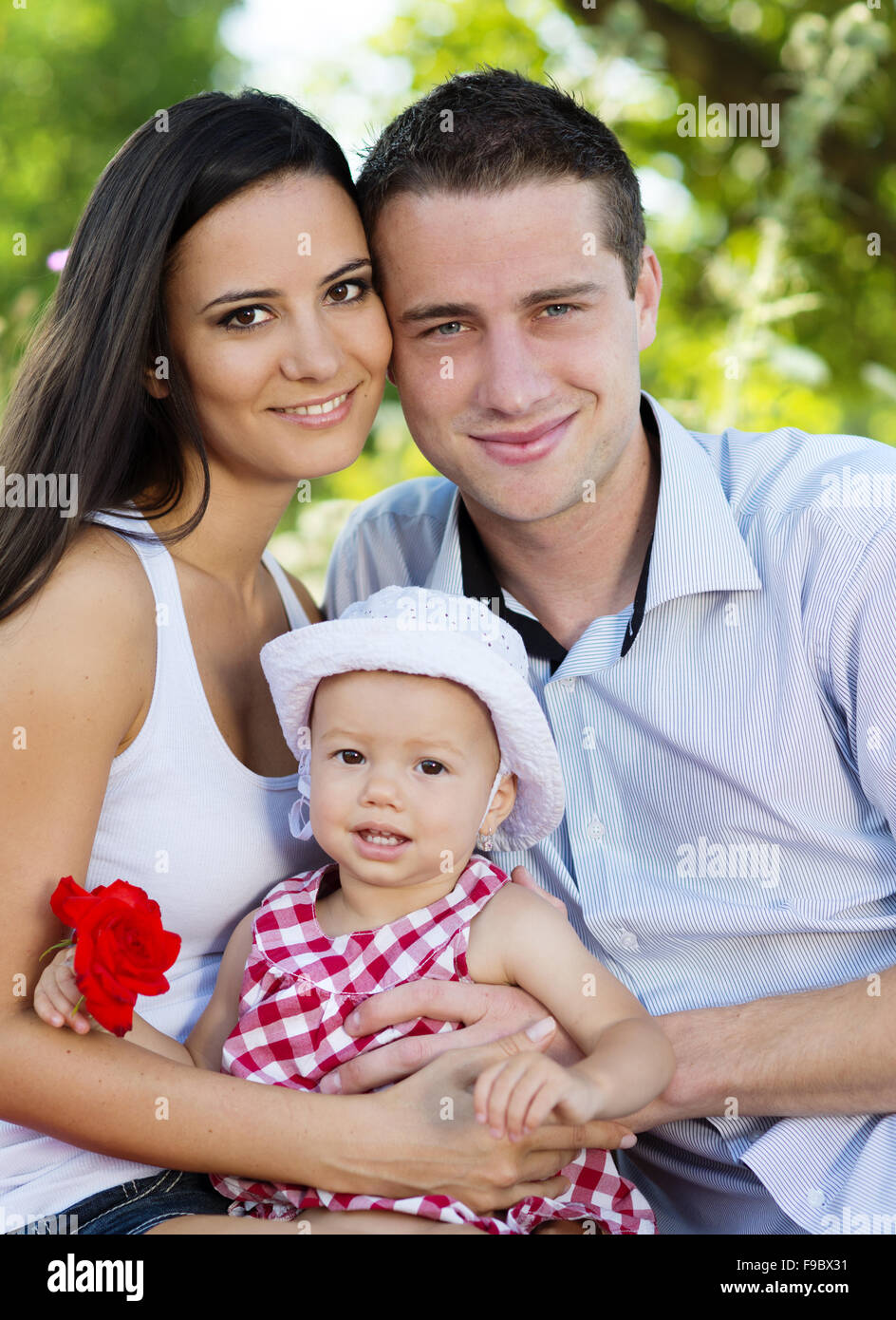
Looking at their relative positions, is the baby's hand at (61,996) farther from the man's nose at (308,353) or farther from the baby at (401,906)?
the man's nose at (308,353)

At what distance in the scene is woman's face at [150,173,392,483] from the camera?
2.60 meters

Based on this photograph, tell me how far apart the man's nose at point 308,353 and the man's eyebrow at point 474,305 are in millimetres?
263

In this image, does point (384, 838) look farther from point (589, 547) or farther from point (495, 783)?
point (589, 547)

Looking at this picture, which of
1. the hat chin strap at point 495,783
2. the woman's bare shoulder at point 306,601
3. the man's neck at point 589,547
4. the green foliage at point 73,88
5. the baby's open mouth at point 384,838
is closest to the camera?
the baby's open mouth at point 384,838

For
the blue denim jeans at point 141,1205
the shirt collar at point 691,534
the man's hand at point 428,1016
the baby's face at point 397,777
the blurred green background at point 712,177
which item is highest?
the blurred green background at point 712,177

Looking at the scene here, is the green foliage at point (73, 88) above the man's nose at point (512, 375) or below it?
above

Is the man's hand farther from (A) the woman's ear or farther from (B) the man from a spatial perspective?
(A) the woman's ear

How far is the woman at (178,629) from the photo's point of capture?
2238mm

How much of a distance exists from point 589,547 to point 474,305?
59 cm

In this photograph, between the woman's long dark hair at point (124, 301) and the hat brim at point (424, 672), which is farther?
the woman's long dark hair at point (124, 301)

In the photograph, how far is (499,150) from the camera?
9.20 ft

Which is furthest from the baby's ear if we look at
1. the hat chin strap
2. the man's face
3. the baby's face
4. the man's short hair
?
the man's short hair

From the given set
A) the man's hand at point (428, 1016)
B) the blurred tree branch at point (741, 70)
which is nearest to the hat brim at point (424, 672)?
the man's hand at point (428, 1016)
